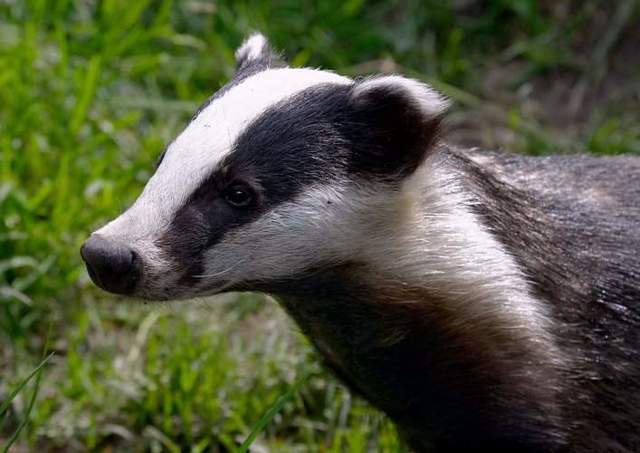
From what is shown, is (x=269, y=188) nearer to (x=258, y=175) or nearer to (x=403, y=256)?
(x=258, y=175)

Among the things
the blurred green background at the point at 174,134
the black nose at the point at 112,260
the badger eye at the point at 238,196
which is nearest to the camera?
the black nose at the point at 112,260

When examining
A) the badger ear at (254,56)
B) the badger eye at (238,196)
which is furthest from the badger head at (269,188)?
the badger ear at (254,56)

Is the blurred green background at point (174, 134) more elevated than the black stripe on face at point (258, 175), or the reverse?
the black stripe on face at point (258, 175)

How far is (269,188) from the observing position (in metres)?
2.96

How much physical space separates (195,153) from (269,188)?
19cm

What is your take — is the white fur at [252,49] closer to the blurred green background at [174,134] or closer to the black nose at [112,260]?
the blurred green background at [174,134]

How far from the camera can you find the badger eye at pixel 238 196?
295cm

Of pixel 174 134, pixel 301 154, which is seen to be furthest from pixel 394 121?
pixel 174 134

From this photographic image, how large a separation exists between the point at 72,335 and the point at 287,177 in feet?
5.34

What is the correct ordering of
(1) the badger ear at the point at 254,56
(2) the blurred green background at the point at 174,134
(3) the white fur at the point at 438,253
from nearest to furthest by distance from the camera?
(3) the white fur at the point at 438,253, (1) the badger ear at the point at 254,56, (2) the blurred green background at the point at 174,134

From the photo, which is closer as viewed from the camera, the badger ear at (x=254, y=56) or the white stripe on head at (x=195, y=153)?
the white stripe on head at (x=195, y=153)

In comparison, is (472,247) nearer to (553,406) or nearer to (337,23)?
(553,406)

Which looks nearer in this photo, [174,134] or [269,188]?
[269,188]

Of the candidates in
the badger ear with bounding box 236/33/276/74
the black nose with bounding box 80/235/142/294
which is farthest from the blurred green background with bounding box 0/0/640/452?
the badger ear with bounding box 236/33/276/74
